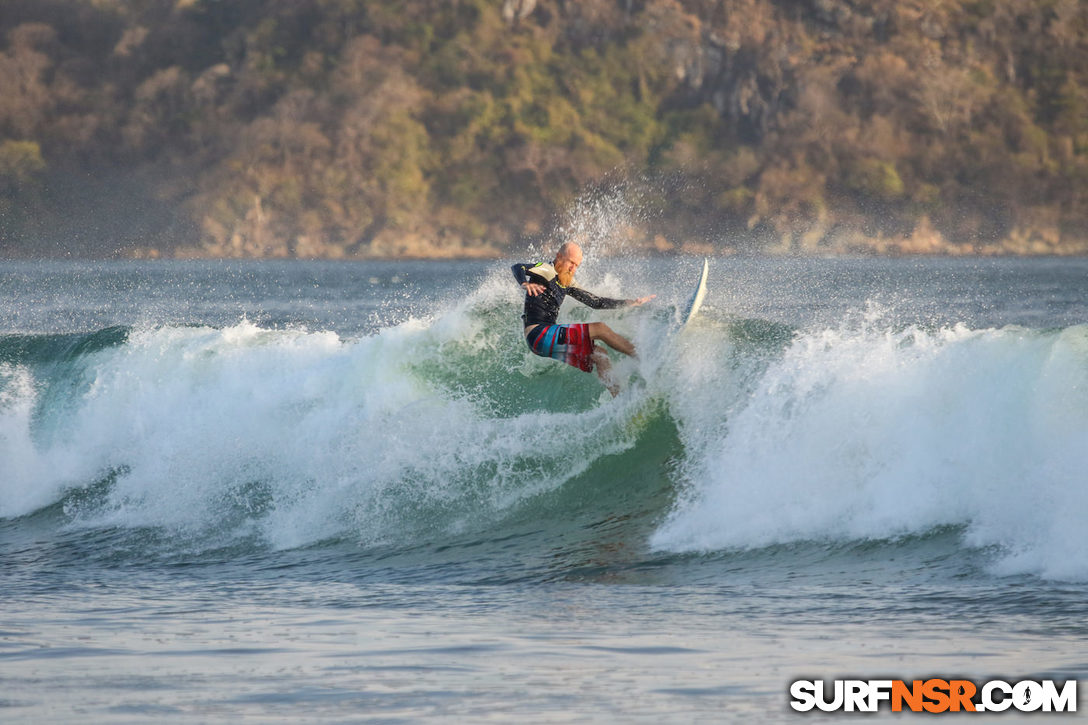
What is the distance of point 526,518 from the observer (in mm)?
11500

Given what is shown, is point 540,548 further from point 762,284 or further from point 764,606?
point 762,284

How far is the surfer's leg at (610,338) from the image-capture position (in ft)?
36.7

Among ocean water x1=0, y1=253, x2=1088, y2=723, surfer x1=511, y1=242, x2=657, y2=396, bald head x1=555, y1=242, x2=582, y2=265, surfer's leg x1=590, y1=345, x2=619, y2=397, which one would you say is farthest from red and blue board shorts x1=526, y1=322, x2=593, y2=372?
ocean water x1=0, y1=253, x2=1088, y2=723

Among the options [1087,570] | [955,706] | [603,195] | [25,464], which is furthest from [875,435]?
[603,195]

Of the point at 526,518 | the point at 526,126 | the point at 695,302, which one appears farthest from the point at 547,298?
the point at 526,126

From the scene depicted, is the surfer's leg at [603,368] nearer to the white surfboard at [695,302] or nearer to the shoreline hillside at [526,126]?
the white surfboard at [695,302]

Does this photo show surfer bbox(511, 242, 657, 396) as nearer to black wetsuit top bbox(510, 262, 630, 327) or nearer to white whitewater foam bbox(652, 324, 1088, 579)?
black wetsuit top bbox(510, 262, 630, 327)

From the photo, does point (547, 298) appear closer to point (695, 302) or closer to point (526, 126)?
point (695, 302)

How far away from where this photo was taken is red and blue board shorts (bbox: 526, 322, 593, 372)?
1118cm

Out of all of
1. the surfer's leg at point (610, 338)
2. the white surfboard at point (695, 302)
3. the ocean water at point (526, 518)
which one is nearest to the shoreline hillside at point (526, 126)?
the ocean water at point (526, 518)

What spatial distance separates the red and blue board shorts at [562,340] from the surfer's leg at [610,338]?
0.18 feet

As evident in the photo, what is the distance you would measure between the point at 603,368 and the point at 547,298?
29.9 inches

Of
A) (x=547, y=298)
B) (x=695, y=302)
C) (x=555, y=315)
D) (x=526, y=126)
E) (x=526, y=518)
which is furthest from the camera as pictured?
(x=526, y=126)

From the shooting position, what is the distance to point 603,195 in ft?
410
